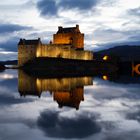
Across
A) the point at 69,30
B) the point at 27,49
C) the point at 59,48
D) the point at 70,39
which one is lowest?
the point at 27,49

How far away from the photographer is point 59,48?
88.2 meters

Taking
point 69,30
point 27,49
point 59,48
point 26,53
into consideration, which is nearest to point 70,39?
point 69,30

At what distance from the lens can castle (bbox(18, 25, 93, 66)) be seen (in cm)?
8481

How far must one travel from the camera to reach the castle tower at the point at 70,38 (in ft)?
311

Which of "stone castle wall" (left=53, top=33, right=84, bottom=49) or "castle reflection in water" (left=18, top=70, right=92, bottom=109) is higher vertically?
"stone castle wall" (left=53, top=33, right=84, bottom=49)

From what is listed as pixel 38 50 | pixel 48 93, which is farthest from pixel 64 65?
pixel 48 93

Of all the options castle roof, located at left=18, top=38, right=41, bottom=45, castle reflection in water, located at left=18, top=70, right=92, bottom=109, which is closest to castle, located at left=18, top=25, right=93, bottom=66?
castle roof, located at left=18, top=38, right=41, bottom=45

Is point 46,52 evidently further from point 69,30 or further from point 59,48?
point 69,30

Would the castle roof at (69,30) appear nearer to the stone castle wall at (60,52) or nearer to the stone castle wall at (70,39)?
the stone castle wall at (70,39)

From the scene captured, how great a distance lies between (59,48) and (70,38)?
24.9ft

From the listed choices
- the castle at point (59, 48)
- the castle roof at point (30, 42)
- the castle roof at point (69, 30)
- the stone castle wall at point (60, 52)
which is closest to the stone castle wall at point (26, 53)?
the castle at point (59, 48)

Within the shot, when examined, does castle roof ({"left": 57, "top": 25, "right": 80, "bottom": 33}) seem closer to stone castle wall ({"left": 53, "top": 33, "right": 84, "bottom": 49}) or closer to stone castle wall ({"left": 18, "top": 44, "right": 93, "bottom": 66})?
stone castle wall ({"left": 53, "top": 33, "right": 84, "bottom": 49})

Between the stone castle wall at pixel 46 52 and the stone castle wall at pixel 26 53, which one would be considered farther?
the stone castle wall at pixel 46 52

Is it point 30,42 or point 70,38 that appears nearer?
point 30,42
